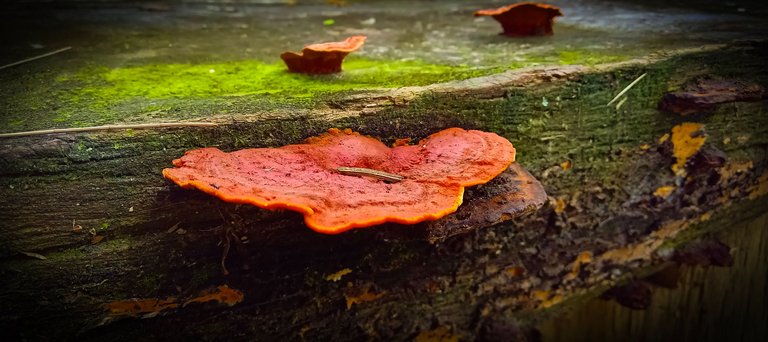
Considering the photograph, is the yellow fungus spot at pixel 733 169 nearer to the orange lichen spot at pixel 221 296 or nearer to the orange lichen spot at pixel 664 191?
the orange lichen spot at pixel 664 191

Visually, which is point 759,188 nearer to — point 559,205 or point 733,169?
point 733,169

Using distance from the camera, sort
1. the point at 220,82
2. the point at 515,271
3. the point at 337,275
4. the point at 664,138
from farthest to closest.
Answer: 1. the point at 664,138
2. the point at 515,271
3. the point at 220,82
4. the point at 337,275

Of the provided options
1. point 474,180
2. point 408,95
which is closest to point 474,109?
point 408,95

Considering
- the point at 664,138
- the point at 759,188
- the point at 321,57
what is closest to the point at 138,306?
the point at 321,57

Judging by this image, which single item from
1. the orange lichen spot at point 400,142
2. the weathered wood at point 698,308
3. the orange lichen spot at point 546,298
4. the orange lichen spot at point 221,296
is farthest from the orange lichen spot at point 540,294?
the orange lichen spot at point 221,296

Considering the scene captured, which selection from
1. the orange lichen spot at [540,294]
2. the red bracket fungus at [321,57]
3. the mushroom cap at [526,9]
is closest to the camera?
the red bracket fungus at [321,57]

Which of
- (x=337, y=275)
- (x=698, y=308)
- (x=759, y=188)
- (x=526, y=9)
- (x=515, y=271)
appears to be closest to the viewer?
(x=337, y=275)

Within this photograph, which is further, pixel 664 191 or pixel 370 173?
pixel 664 191

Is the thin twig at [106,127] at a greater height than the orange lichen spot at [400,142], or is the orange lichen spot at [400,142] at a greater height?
the thin twig at [106,127]
